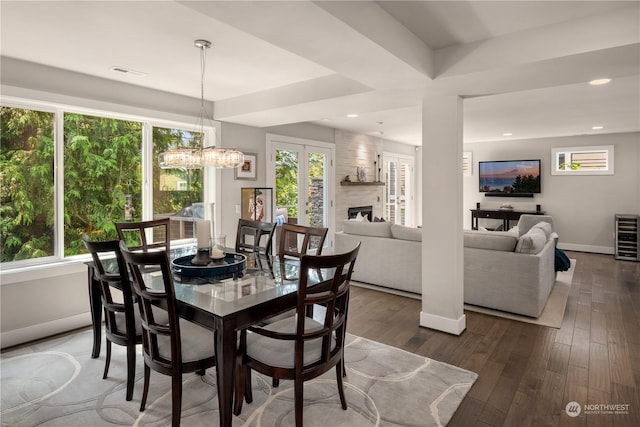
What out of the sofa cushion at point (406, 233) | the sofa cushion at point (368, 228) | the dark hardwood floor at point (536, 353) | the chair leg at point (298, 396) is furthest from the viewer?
the sofa cushion at point (368, 228)

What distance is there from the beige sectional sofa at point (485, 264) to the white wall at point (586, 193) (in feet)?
11.4

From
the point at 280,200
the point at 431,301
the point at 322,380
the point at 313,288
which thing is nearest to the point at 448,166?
the point at 431,301

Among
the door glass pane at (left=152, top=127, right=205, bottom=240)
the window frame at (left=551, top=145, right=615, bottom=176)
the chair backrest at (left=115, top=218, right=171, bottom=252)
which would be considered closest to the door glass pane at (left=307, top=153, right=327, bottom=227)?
the door glass pane at (left=152, top=127, right=205, bottom=240)

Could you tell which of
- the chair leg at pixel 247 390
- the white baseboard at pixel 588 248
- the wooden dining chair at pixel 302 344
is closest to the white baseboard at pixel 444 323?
the wooden dining chair at pixel 302 344

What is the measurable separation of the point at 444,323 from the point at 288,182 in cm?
→ 329

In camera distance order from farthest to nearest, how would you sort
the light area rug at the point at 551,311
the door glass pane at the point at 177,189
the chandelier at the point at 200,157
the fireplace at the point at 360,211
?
the fireplace at the point at 360,211 < the door glass pane at the point at 177,189 < the light area rug at the point at 551,311 < the chandelier at the point at 200,157

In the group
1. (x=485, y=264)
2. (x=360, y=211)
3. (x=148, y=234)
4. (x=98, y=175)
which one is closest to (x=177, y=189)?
(x=148, y=234)

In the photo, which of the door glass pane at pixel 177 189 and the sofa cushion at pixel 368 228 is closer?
the door glass pane at pixel 177 189

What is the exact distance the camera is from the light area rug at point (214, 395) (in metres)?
2.12

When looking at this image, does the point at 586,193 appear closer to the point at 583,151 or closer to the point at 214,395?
the point at 583,151

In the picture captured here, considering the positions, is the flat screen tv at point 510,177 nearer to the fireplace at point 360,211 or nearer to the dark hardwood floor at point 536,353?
the fireplace at point 360,211

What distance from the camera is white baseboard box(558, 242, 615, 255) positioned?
714cm

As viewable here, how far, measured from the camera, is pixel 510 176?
8.16 metres

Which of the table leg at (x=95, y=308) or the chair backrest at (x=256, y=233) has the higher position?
the chair backrest at (x=256, y=233)
